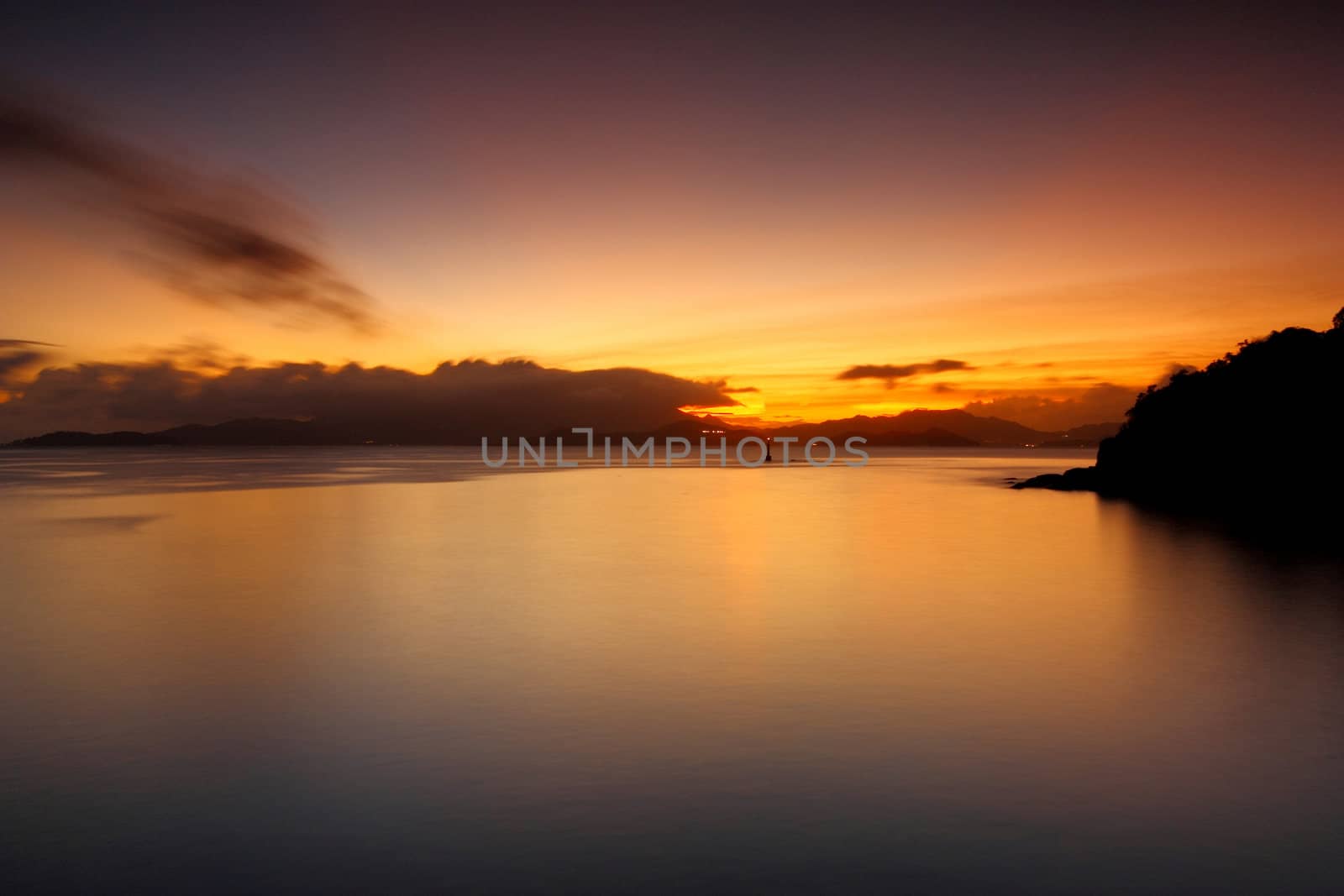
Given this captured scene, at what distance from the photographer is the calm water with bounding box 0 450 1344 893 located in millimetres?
6652

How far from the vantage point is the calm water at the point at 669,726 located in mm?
6652

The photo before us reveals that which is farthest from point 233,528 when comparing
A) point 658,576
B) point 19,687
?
point 19,687

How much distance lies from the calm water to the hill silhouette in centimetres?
2829

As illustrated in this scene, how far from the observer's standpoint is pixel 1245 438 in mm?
50188

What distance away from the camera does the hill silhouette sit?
46062 millimetres

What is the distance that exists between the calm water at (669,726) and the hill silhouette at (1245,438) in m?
28.3

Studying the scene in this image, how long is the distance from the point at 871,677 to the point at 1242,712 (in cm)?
467

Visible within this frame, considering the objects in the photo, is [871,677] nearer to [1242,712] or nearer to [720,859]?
[1242,712]

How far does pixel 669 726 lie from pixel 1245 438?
53402 mm

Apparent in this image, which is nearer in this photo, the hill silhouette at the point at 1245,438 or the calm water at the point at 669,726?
the calm water at the point at 669,726

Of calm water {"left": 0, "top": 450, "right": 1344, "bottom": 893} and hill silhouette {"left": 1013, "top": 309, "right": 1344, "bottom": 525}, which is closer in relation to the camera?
calm water {"left": 0, "top": 450, "right": 1344, "bottom": 893}

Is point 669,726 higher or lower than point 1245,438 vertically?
lower

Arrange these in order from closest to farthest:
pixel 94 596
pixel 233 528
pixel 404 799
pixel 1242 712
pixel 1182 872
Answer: pixel 1182 872
pixel 404 799
pixel 1242 712
pixel 94 596
pixel 233 528

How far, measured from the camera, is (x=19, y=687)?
11445 millimetres
